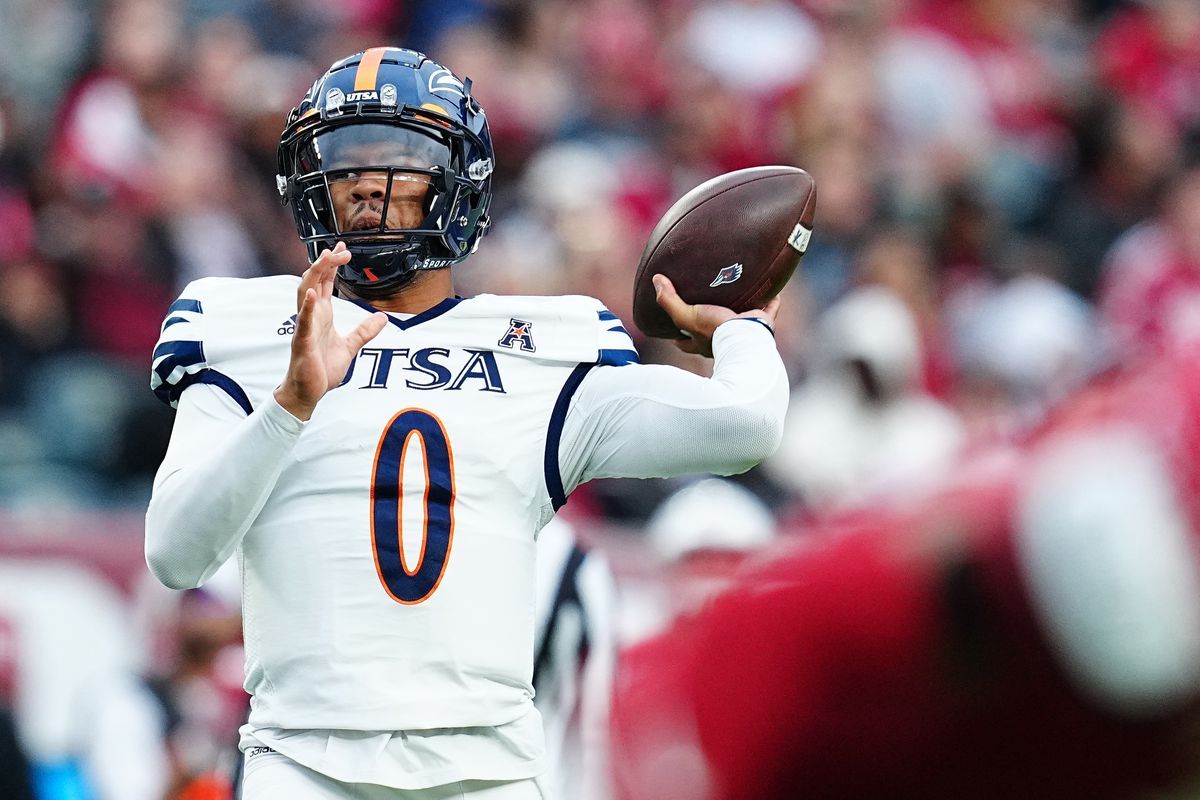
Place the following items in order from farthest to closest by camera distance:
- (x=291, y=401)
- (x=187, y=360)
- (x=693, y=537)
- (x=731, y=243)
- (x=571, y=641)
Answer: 1. (x=693, y=537)
2. (x=571, y=641)
3. (x=731, y=243)
4. (x=187, y=360)
5. (x=291, y=401)

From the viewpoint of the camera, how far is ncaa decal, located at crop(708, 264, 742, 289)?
3.21m

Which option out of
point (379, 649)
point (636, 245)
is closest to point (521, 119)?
point (636, 245)

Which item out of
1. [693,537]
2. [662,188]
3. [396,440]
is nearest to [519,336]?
[396,440]

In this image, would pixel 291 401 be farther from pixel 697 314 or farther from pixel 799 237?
pixel 799 237

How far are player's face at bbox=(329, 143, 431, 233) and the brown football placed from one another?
465mm

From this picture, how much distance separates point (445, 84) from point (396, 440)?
69cm

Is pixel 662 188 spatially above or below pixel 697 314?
below

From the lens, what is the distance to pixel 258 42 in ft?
28.7

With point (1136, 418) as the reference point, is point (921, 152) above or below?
below

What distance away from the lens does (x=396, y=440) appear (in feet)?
9.50

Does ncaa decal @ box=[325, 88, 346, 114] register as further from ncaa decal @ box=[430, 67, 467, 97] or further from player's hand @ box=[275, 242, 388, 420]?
player's hand @ box=[275, 242, 388, 420]

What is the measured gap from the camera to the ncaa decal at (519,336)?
120 inches

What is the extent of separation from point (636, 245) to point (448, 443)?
524 cm

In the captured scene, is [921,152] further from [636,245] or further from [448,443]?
[448,443]
